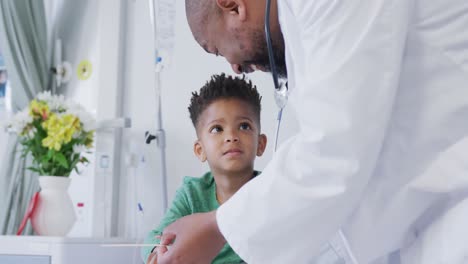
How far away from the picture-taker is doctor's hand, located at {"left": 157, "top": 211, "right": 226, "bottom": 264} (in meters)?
0.85

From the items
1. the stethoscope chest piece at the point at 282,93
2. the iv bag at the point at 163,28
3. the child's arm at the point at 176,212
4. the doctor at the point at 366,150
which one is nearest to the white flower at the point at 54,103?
the iv bag at the point at 163,28

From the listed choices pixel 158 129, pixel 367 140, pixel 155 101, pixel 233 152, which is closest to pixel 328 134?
pixel 367 140

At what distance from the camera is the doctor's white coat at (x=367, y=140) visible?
75 cm

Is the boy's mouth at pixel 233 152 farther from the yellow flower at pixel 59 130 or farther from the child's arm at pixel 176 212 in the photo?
the yellow flower at pixel 59 130

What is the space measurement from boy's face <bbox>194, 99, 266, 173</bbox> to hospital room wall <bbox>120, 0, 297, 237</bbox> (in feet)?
0.87

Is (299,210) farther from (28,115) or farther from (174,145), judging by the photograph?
(28,115)

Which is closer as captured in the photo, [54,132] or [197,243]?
[197,243]

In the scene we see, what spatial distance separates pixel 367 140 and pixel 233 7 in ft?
1.14

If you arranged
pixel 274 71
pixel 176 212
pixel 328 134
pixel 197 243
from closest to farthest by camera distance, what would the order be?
pixel 328 134 → pixel 197 243 → pixel 274 71 → pixel 176 212

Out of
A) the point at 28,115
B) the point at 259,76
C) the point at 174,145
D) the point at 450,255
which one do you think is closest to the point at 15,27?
the point at 28,115

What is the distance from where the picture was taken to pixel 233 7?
963mm

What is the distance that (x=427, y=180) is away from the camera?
81 cm

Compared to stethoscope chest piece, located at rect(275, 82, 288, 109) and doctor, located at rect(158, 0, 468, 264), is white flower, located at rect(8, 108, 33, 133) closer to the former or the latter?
stethoscope chest piece, located at rect(275, 82, 288, 109)

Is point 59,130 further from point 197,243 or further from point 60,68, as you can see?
point 197,243
